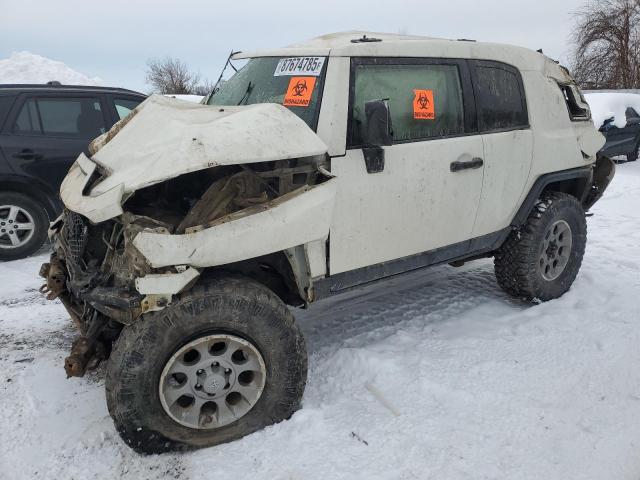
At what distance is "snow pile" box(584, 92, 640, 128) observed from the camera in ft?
36.8

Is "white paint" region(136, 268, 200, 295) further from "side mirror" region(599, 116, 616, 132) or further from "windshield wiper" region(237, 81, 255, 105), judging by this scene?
"side mirror" region(599, 116, 616, 132)

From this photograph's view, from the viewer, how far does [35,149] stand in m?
5.54

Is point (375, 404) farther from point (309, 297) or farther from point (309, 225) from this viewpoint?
point (309, 225)

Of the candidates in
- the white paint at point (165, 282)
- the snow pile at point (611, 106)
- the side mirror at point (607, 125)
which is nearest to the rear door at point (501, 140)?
the white paint at point (165, 282)

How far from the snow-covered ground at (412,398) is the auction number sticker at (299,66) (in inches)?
69.8

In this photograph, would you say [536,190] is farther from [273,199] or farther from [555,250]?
[273,199]

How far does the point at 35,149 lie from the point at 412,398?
4865mm

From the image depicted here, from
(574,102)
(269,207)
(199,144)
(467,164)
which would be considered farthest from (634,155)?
(199,144)

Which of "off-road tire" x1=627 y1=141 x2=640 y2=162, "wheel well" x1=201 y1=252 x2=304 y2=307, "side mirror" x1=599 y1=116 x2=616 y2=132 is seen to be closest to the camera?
"wheel well" x1=201 y1=252 x2=304 y2=307

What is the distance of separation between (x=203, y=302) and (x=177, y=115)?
1.20 metres

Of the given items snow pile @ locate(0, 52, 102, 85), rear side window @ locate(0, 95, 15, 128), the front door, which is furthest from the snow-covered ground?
snow pile @ locate(0, 52, 102, 85)

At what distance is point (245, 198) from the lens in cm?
255

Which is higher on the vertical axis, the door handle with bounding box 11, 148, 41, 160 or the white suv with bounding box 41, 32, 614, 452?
the door handle with bounding box 11, 148, 41, 160

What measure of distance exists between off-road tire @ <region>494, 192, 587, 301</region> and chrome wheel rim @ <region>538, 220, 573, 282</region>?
0.11ft
